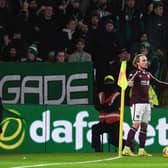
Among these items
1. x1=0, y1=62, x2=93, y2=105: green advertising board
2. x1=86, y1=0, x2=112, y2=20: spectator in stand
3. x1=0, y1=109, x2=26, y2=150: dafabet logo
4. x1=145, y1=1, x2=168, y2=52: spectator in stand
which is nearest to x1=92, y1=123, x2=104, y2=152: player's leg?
x1=0, y1=62, x2=93, y2=105: green advertising board

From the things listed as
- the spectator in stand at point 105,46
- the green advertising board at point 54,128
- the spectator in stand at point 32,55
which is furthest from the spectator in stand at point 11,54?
the spectator in stand at point 105,46

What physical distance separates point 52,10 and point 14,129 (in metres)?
3.54

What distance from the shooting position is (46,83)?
18.0 m

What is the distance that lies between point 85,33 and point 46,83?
2.19 meters

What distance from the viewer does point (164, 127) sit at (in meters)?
18.0

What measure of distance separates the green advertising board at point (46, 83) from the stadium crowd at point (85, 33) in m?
0.40

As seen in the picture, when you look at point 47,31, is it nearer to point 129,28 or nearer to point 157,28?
point 129,28

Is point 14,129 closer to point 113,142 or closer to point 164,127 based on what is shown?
point 113,142

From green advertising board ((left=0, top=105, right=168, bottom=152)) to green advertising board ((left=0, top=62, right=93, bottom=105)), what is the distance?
246mm

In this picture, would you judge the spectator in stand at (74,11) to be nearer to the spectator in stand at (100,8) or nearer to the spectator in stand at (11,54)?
the spectator in stand at (100,8)

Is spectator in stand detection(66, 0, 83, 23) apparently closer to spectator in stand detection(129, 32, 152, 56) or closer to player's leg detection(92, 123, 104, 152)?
spectator in stand detection(129, 32, 152, 56)

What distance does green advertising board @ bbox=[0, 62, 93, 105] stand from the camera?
17875 mm

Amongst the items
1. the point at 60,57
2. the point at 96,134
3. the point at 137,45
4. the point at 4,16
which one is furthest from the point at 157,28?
the point at 4,16

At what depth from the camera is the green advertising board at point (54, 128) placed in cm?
1773
